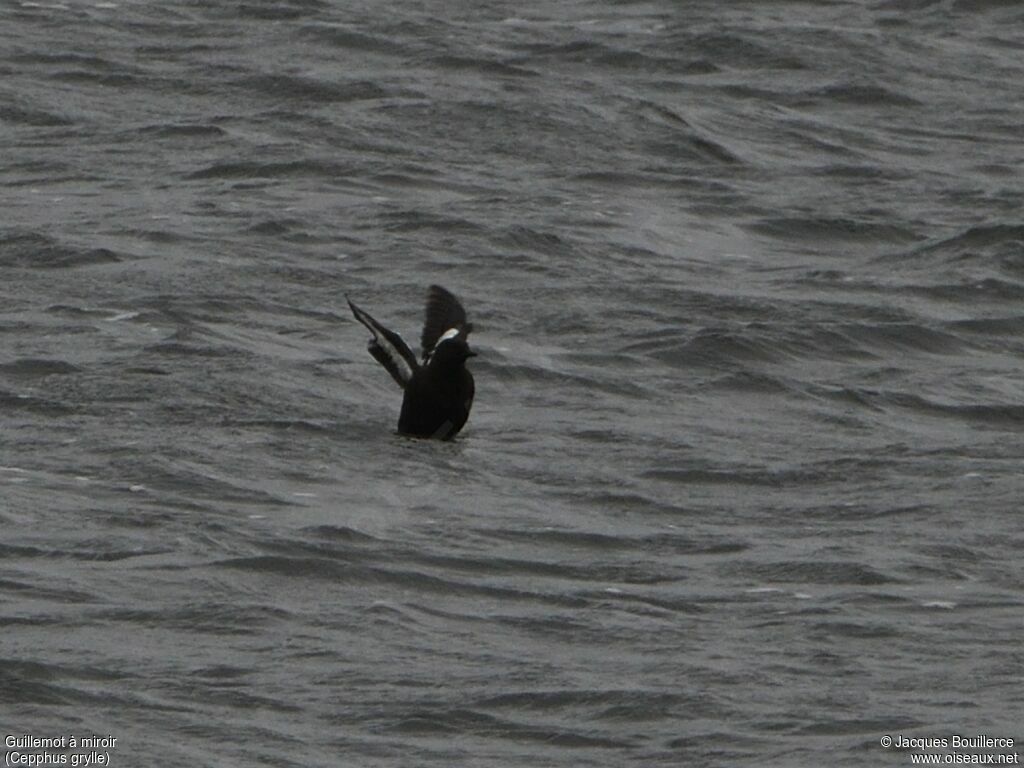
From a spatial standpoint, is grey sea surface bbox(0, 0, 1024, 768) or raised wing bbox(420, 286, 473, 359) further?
raised wing bbox(420, 286, 473, 359)

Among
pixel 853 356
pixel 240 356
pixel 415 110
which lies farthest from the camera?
pixel 415 110

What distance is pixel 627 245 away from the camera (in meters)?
19.2

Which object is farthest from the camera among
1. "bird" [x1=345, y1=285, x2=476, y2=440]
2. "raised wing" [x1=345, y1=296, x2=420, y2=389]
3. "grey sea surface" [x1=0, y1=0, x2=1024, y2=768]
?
"raised wing" [x1=345, y1=296, x2=420, y2=389]

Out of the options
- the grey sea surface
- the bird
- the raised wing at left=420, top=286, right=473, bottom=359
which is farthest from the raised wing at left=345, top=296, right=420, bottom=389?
the grey sea surface

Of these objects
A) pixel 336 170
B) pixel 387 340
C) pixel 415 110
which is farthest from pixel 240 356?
pixel 415 110

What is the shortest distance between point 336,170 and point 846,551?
9.69 meters

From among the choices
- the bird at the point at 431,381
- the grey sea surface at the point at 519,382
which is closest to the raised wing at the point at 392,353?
the bird at the point at 431,381

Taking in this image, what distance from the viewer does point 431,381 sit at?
44.4 ft

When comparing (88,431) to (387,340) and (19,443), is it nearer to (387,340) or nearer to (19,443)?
(19,443)

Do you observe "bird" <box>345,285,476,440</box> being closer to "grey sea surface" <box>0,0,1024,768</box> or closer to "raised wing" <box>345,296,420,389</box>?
"raised wing" <box>345,296,420,389</box>

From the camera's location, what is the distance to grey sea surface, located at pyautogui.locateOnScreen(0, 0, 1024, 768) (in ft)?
31.7

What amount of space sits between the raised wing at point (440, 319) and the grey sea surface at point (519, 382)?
0.50m

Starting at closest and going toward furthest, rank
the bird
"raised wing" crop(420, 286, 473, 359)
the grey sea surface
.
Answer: the grey sea surface → the bird → "raised wing" crop(420, 286, 473, 359)

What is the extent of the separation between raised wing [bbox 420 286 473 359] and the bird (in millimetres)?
267
